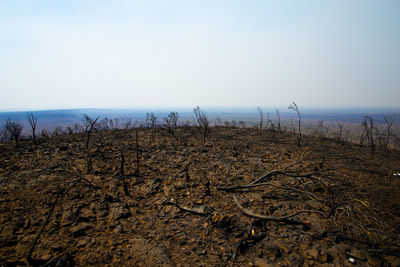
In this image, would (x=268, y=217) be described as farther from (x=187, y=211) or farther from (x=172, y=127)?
(x=172, y=127)

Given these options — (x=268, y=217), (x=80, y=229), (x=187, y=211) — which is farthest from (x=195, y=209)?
(x=80, y=229)

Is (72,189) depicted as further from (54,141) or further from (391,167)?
(391,167)

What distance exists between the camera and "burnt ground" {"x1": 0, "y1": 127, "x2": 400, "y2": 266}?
221 centimetres

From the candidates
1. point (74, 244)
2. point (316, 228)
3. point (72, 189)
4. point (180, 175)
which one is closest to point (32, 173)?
point (72, 189)

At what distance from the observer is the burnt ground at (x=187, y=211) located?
2209mm

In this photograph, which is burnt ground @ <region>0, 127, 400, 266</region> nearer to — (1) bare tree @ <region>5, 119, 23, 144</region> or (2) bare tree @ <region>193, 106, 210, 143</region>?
Answer: (1) bare tree @ <region>5, 119, 23, 144</region>

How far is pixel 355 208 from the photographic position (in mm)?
2707

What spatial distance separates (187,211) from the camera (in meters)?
3.02

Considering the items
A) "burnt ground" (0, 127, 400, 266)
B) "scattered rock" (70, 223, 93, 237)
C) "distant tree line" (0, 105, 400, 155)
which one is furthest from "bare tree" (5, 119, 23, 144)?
"scattered rock" (70, 223, 93, 237)

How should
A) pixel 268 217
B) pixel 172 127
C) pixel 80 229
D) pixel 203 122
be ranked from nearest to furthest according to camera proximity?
1. pixel 80 229
2. pixel 268 217
3. pixel 203 122
4. pixel 172 127

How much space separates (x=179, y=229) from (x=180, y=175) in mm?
1539

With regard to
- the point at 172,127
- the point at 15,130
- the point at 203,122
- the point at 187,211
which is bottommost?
the point at 187,211

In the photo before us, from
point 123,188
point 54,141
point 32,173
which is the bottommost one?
point 123,188

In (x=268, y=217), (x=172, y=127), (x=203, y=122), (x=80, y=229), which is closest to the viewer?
(x=80, y=229)
